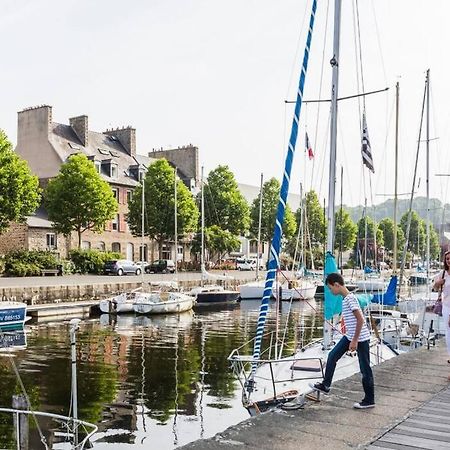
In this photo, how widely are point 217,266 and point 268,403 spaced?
55358mm

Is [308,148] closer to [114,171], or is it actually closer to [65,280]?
[65,280]

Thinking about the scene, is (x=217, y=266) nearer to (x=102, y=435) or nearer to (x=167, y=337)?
(x=167, y=337)

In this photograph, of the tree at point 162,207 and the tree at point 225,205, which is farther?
the tree at point 225,205

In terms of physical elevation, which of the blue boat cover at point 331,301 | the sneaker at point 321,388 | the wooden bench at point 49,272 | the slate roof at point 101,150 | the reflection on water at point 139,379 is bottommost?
the reflection on water at point 139,379

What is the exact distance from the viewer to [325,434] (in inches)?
275

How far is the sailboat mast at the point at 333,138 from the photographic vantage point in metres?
13.7

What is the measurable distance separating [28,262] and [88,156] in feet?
71.5

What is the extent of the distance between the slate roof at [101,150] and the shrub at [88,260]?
14403 millimetres

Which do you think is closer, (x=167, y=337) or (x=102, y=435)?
(x=102, y=435)

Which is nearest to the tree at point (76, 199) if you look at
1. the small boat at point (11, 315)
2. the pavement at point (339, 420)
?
the small boat at point (11, 315)

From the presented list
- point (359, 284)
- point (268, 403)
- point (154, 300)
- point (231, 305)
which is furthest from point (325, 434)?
point (359, 284)

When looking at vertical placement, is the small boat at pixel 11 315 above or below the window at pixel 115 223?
below

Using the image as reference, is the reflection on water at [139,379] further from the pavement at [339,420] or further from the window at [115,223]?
the window at [115,223]

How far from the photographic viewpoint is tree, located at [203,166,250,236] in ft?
222
